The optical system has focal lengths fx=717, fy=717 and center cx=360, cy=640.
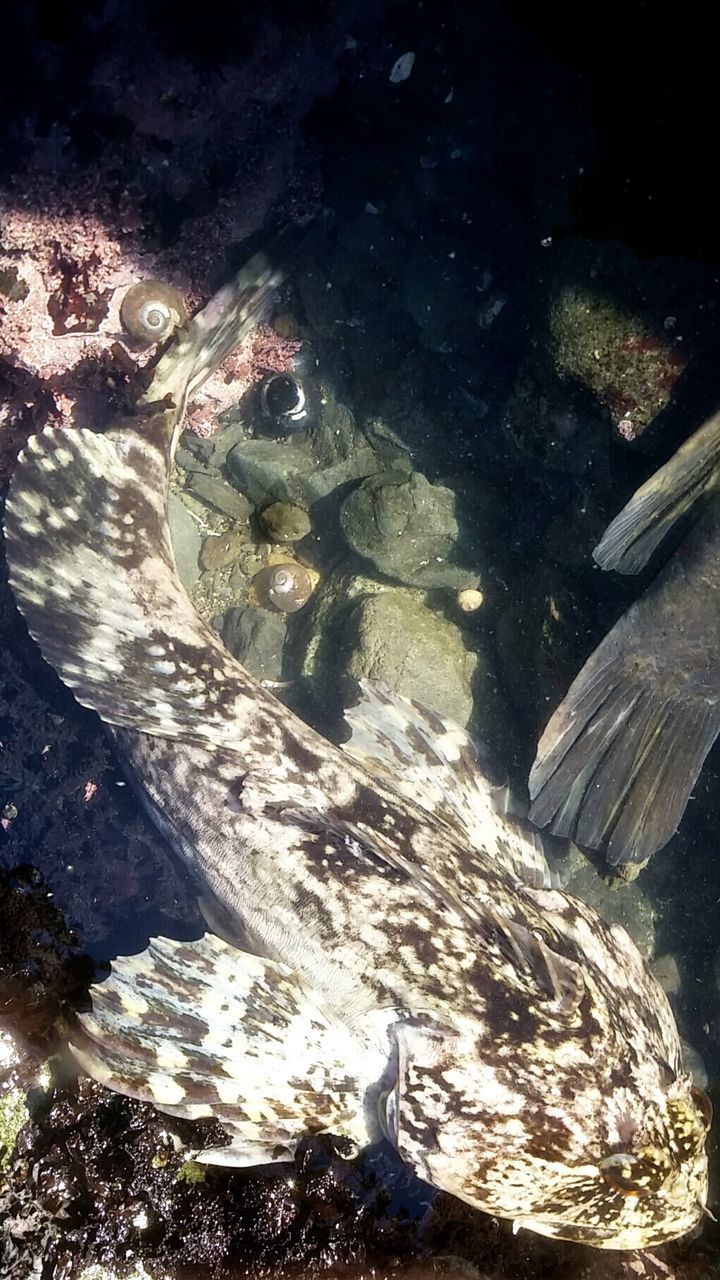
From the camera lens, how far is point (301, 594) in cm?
543

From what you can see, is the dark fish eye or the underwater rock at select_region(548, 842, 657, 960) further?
the underwater rock at select_region(548, 842, 657, 960)

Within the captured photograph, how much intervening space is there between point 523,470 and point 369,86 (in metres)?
2.47

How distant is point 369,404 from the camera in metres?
5.40

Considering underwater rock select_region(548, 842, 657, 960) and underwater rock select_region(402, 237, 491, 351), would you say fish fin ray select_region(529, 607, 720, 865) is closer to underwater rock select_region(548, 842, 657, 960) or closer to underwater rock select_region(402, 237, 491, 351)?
underwater rock select_region(548, 842, 657, 960)

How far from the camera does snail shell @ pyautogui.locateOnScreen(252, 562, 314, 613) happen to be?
538cm

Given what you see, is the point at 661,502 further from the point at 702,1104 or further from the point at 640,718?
the point at 702,1104

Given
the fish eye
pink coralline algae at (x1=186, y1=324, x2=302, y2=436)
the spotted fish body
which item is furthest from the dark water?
the fish eye

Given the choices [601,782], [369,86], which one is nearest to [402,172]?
[369,86]

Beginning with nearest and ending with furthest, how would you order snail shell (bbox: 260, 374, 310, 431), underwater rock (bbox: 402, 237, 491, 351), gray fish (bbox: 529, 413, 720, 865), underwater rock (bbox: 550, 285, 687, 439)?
underwater rock (bbox: 550, 285, 687, 439)
gray fish (bbox: 529, 413, 720, 865)
underwater rock (bbox: 402, 237, 491, 351)
snail shell (bbox: 260, 374, 310, 431)

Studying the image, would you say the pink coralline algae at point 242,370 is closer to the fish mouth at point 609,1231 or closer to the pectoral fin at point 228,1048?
the pectoral fin at point 228,1048

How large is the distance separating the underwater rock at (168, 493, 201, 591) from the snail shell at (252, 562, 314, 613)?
1.84ft

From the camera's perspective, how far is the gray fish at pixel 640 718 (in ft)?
12.3

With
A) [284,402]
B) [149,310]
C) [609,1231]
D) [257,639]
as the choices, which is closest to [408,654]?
[257,639]

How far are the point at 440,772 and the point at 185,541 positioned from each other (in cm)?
278
